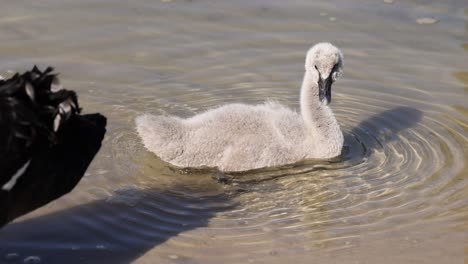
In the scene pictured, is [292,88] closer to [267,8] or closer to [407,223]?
[267,8]

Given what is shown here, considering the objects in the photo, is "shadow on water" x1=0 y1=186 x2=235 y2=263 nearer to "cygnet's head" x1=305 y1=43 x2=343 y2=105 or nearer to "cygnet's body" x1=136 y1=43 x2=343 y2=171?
"cygnet's body" x1=136 y1=43 x2=343 y2=171

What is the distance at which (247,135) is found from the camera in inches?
234

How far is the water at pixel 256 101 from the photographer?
4992 millimetres

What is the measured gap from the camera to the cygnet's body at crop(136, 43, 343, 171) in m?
5.89

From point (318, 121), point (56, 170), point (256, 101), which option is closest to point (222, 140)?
point (318, 121)

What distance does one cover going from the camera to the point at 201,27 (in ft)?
26.1

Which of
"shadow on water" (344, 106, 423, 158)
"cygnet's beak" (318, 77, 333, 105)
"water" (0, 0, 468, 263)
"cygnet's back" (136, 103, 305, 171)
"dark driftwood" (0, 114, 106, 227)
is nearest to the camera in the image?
"dark driftwood" (0, 114, 106, 227)

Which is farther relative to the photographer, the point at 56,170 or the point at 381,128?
the point at 381,128

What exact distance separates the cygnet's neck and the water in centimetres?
13

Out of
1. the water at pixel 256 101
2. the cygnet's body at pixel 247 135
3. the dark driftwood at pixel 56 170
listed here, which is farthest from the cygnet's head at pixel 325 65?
the dark driftwood at pixel 56 170

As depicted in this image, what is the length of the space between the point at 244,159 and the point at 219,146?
0.18m

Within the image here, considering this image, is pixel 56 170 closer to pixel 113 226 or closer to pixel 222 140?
pixel 113 226

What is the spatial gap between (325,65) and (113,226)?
5.89ft

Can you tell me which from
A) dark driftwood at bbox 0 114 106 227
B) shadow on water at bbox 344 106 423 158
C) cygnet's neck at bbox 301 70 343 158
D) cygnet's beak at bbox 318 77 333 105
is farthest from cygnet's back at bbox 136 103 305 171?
dark driftwood at bbox 0 114 106 227
